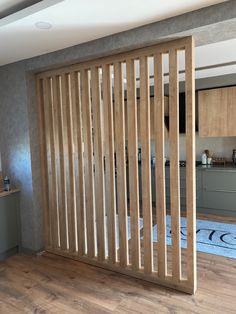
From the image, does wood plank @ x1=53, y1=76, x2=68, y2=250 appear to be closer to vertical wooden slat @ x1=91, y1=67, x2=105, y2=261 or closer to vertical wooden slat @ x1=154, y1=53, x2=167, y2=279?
vertical wooden slat @ x1=91, y1=67, x2=105, y2=261

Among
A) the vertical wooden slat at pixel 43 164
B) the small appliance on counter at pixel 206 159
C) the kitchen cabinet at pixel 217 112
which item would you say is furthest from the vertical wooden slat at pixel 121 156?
the small appliance on counter at pixel 206 159

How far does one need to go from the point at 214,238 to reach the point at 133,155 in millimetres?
1971

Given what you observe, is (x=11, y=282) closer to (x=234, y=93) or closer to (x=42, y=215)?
Result: (x=42, y=215)

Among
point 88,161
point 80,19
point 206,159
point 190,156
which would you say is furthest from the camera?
point 206,159

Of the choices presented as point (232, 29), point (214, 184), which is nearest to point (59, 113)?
point (232, 29)

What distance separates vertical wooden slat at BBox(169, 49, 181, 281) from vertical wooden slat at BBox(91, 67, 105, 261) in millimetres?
812

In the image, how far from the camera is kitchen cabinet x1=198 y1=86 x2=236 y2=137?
4598 millimetres

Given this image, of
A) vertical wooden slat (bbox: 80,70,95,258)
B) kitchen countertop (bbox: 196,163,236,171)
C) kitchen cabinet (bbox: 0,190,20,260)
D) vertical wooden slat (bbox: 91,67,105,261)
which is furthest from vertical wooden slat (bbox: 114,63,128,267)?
kitchen countertop (bbox: 196,163,236,171)

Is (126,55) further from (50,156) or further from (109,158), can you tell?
(50,156)

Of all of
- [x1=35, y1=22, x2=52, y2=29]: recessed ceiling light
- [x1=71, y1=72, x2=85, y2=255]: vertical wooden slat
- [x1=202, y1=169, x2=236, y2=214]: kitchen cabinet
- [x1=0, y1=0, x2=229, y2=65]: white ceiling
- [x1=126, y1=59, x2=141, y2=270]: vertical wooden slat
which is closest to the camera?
[x1=0, y1=0, x2=229, y2=65]: white ceiling

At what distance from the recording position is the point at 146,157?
2594 millimetres

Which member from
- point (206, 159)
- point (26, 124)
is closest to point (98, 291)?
point (26, 124)

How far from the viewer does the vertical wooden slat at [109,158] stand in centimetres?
273

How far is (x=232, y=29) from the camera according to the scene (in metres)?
2.04
